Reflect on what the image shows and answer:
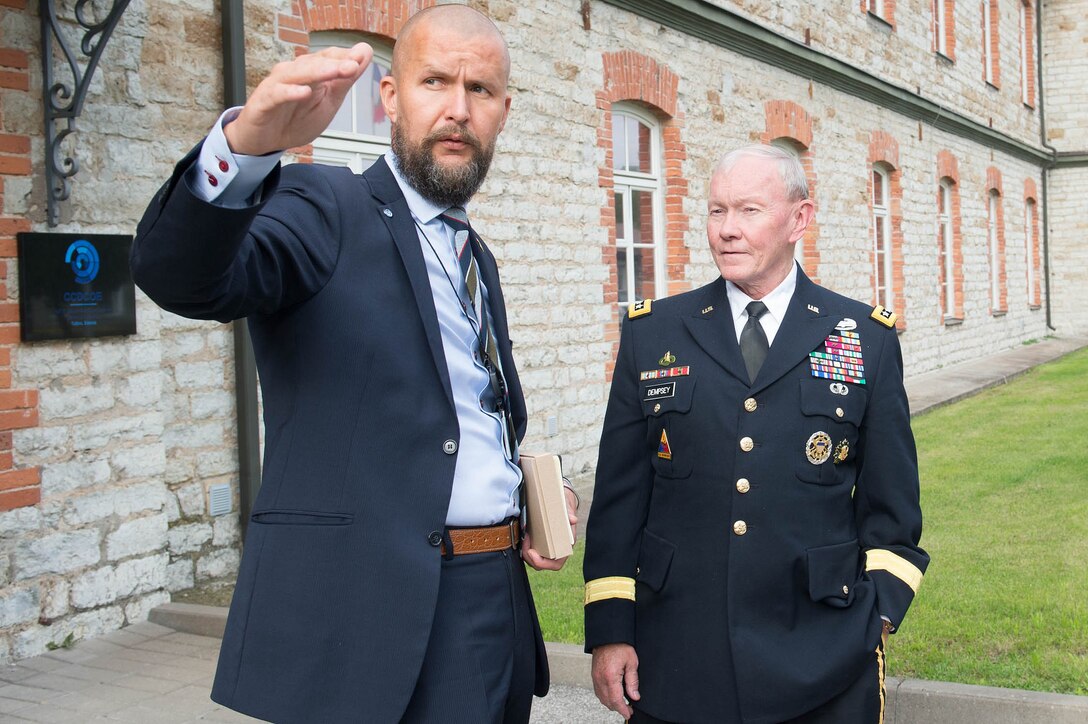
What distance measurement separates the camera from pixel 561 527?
7.32ft

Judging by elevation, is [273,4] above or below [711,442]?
above

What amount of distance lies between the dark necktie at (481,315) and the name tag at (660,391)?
49cm

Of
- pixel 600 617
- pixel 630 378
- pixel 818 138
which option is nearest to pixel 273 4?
pixel 630 378

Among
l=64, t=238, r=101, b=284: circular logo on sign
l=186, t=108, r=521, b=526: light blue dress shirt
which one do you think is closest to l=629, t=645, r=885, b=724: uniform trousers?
l=186, t=108, r=521, b=526: light blue dress shirt

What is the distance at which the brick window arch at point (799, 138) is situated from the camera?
11.9m

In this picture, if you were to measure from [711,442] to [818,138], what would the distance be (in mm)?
11404

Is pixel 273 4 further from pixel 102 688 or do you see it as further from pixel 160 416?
pixel 102 688

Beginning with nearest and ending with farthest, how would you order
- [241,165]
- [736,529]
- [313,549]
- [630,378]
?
[241,165], [313,549], [736,529], [630,378]

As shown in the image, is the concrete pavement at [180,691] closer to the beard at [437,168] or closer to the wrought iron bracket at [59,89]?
A: the wrought iron bracket at [59,89]

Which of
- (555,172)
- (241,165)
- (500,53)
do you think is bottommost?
(241,165)

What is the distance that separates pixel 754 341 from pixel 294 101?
1.48 m

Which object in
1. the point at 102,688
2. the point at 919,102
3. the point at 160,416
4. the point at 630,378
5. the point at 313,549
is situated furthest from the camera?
the point at 919,102

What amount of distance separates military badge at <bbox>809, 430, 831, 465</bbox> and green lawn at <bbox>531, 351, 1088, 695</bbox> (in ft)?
6.12

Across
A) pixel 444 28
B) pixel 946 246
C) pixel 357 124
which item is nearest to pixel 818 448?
pixel 444 28
